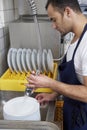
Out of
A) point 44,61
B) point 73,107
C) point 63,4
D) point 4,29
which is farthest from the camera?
point 4,29

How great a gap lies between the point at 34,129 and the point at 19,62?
1.94 feet

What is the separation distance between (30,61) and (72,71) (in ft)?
1.30

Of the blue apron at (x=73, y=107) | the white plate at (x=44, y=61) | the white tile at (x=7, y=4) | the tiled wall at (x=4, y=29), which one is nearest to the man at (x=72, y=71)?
the blue apron at (x=73, y=107)

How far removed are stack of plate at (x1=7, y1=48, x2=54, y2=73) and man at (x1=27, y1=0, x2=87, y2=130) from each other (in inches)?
7.7

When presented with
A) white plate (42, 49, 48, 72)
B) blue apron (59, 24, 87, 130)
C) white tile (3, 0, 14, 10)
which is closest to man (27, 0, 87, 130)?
blue apron (59, 24, 87, 130)

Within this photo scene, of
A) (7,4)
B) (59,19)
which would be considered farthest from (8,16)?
(59,19)

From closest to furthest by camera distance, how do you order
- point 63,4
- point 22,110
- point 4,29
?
point 22,110, point 63,4, point 4,29

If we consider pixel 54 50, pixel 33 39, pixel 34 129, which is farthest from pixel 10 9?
pixel 34 129

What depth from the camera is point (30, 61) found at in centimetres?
133

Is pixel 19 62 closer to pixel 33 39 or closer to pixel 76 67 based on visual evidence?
pixel 33 39

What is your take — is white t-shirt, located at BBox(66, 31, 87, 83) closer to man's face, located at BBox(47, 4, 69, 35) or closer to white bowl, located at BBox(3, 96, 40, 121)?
man's face, located at BBox(47, 4, 69, 35)

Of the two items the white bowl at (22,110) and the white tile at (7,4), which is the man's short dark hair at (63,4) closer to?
the white bowl at (22,110)

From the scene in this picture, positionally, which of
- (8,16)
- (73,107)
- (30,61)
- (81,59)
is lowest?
(73,107)

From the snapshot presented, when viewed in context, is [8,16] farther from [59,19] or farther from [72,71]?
[72,71]
